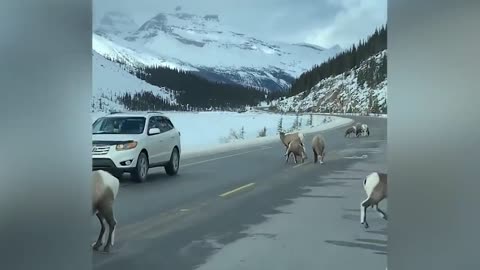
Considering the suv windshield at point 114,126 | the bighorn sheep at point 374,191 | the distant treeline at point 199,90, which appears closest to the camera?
the bighorn sheep at point 374,191

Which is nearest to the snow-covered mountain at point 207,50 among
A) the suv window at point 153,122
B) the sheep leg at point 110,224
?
the suv window at point 153,122

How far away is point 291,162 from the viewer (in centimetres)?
220

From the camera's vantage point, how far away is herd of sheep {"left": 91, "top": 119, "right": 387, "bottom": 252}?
1983 mm

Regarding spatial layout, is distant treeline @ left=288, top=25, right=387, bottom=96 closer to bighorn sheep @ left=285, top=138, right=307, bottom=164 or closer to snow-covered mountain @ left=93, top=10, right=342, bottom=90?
snow-covered mountain @ left=93, top=10, right=342, bottom=90

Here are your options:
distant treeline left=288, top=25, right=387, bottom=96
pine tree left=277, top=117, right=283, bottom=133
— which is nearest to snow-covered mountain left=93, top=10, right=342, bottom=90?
distant treeline left=288, top=25, right=387, bottom=96

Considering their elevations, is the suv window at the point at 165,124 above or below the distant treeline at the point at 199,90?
below

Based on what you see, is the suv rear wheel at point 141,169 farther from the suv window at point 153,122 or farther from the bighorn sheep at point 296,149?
the bighorn sheep at point 296,149

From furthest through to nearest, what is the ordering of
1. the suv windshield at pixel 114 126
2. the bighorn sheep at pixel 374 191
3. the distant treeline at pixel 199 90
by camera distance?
the distant treeline at pixel 199 90, the suv windshield at pixel 114 126, the bighorn sheep at pixel 374 191

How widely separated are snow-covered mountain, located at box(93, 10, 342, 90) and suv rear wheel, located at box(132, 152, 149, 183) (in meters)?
0.41

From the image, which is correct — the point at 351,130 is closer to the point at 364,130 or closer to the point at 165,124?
the point at 364,130

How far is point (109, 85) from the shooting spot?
82.6 inches

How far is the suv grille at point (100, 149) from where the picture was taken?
205 cm

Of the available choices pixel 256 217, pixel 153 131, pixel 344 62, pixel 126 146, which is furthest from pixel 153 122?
pixel 344 62
